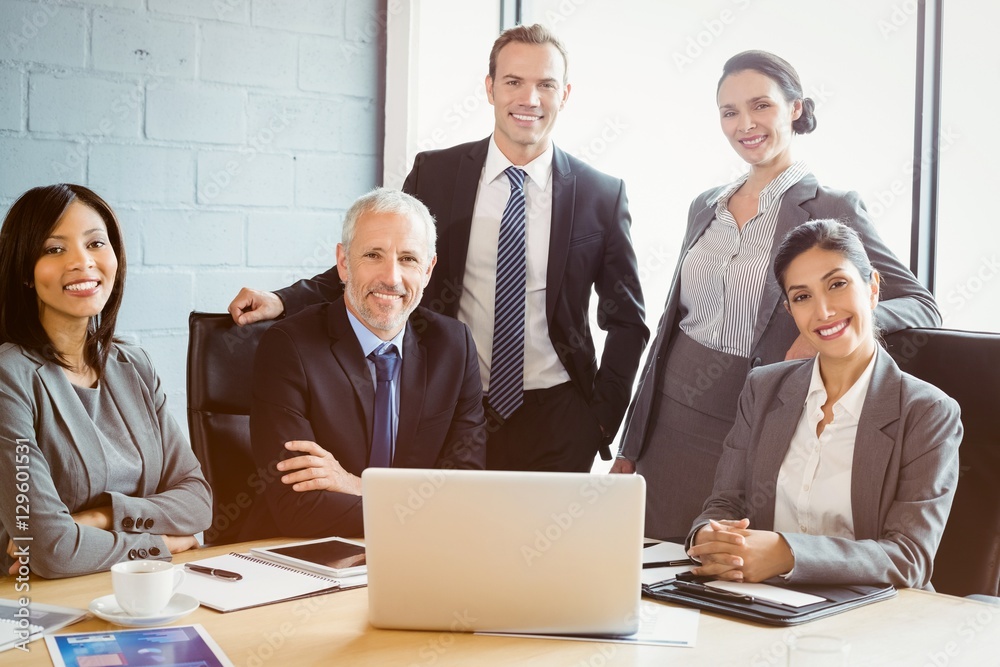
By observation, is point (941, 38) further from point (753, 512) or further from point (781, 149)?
point (753, 512)

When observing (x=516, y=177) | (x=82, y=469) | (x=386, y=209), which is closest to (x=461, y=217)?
(x=516, y=177)

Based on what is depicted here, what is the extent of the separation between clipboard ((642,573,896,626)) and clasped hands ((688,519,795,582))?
0.10 ft

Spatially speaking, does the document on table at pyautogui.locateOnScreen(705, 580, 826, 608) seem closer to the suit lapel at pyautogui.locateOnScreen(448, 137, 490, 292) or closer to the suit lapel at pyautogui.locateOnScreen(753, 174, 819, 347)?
the suit lapel at pyautogui.locateOnScreen(753, 174, 819, 347)

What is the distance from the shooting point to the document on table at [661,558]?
150 cm

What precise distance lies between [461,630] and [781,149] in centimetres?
152

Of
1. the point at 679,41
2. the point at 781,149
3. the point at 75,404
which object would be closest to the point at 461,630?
the point at 75,404

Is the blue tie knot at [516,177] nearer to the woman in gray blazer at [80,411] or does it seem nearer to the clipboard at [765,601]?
the woman in gray blazer at [80,411]

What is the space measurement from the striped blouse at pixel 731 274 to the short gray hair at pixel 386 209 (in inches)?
26.9

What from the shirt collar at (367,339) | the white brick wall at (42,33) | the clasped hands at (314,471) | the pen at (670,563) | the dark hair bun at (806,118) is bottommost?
the pen at (670,563)

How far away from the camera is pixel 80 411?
5.71 feet

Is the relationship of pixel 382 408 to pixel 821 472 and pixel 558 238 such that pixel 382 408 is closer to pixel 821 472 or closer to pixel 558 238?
pixel 558 238

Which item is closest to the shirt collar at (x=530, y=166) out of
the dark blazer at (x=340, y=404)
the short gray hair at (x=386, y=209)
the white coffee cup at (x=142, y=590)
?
the short gray hair at (x=386, y=209)

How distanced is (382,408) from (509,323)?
19.6 inches

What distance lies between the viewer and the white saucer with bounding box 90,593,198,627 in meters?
1.24
